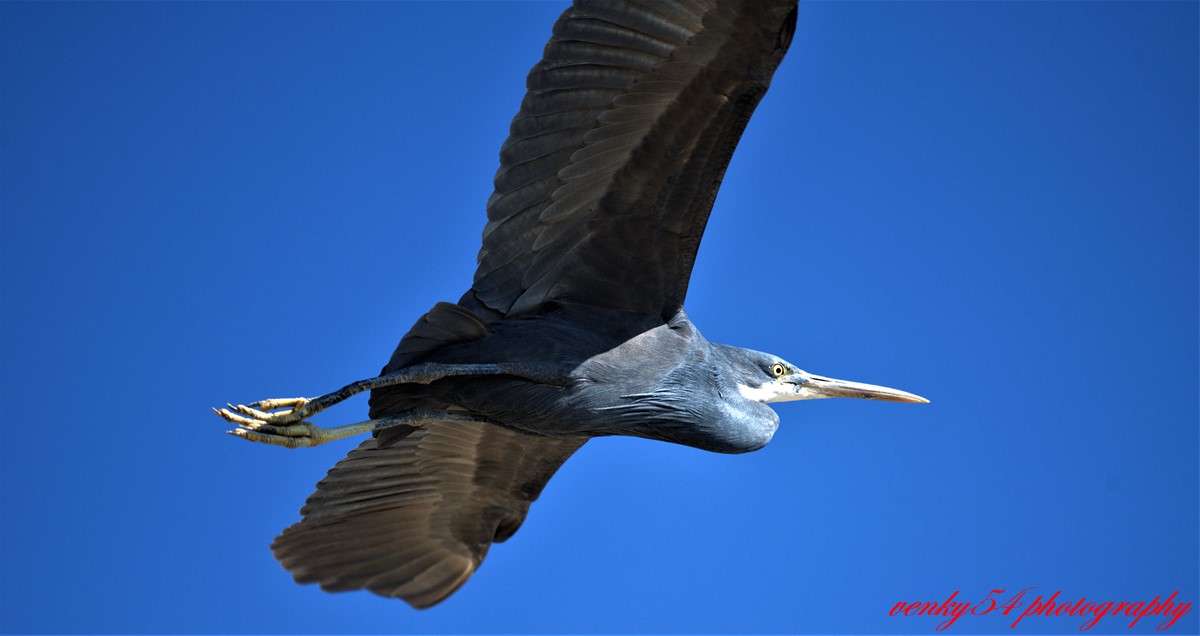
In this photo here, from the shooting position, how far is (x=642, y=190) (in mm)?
7332

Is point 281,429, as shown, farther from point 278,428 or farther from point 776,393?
point 776,393

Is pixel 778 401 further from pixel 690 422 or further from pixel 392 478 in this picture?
pixel 392 478

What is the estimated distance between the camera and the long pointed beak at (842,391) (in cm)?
848

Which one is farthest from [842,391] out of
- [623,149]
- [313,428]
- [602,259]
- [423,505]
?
[313,428]

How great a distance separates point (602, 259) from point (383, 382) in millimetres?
1353

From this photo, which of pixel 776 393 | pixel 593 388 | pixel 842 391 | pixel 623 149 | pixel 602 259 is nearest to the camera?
pixel 623 149

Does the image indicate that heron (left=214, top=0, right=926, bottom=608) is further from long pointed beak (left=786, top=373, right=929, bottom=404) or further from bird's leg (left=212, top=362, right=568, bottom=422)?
long pointed beak (left=786, top=373, right=929, bottom=404)

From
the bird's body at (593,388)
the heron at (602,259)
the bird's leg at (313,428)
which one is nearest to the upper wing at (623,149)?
the heron at (602,259)

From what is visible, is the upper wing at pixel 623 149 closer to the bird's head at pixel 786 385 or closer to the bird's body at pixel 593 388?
the bird's body at pixel 593 388

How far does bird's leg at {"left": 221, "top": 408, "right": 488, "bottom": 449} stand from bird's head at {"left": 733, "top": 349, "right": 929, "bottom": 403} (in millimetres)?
1561

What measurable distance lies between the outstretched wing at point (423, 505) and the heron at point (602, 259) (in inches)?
44.9

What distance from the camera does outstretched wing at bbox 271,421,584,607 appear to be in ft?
28.5

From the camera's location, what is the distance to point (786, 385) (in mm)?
8344

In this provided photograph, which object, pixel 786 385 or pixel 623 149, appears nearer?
pixel 623 149
